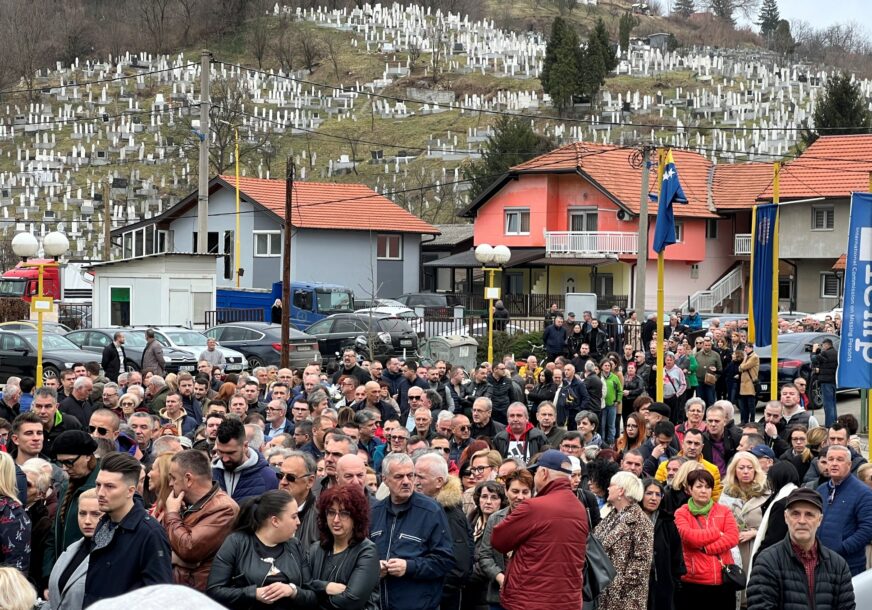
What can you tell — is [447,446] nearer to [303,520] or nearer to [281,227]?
[303,520]

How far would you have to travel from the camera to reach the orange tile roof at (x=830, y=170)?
53.0 metres

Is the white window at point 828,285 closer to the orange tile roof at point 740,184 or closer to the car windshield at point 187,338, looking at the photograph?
the orange tile roof at point 740,184

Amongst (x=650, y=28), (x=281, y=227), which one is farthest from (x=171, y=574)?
(x=650, y=28)

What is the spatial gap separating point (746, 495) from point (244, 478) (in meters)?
4.13

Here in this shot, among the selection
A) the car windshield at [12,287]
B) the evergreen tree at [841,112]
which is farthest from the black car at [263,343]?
Answer: the evergreen tree at [841,112]

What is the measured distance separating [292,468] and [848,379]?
19.6 feet

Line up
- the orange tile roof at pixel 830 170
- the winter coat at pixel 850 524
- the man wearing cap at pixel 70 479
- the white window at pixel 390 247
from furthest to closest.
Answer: the white window at pixel 390 247, the orange tile roof at pixel 830 170, the winter coat at pixel 850 524, the man wearing cap at pixel 70 479

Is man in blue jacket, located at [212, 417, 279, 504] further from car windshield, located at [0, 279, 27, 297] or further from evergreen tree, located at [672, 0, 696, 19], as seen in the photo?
evergreen tree, located at [672, 0, 696, 19]

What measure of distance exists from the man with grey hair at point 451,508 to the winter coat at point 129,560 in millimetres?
2151

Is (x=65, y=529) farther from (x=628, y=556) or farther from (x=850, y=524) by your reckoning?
(x=850, y=524)

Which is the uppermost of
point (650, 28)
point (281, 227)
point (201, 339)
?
point (650, 28)

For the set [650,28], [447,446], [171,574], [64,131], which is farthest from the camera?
[650,28]

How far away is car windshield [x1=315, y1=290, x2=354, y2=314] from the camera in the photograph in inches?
1636

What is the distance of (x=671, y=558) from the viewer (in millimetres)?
8602
